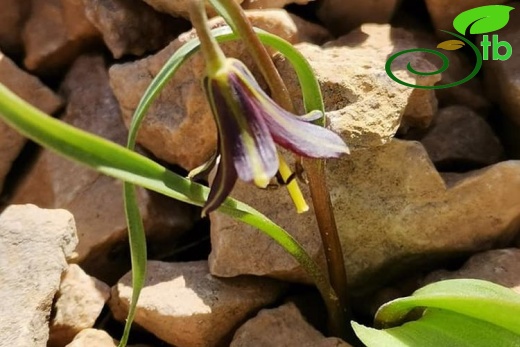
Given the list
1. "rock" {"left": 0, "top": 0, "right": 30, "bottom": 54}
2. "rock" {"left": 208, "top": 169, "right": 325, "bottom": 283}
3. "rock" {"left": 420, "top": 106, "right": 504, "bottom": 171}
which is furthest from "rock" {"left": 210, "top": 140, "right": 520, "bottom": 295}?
"rock" {"left": 0, "top": 0, "right": 30, "bottom": 54}

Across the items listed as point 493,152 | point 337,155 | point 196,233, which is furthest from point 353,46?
point 337,155

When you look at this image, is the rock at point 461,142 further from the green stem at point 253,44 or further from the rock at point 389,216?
the green stem at point 253,44

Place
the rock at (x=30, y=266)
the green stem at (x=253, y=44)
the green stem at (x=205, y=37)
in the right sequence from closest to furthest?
the green stem at (x=205, y=37) < the green stem at (x=253, y=44) < the rock at (x=30, y=266)

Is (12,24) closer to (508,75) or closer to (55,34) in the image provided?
(55,34)

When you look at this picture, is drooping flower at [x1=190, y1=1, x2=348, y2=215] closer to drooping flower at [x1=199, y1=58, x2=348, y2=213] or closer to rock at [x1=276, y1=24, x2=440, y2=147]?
drooping flower at [x1=199, y1=58, x2=348, y2=213]

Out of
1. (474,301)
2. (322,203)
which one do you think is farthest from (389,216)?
(474,301)

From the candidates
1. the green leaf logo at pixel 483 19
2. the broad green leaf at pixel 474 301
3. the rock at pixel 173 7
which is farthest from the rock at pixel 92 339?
the green leaf logo at pixel 483 19
